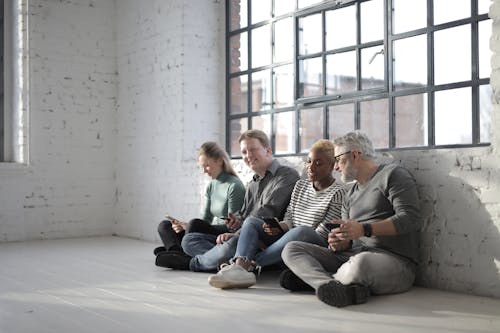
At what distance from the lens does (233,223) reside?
4457mm

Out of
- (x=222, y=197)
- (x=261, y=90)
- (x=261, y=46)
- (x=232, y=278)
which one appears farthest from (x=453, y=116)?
(x=261, y=46)

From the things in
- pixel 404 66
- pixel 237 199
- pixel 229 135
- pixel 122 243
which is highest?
pixel 404 66

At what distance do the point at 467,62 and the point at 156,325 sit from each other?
8.31 feet

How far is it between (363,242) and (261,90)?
7.68ft

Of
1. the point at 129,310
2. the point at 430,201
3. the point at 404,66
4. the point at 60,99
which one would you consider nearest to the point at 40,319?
the point at 129,310

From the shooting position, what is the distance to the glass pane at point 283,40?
551cm

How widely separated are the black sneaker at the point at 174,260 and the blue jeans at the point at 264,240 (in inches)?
28.5

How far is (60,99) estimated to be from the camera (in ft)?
23.2

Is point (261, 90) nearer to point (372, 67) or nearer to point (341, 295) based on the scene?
point (372, 67)

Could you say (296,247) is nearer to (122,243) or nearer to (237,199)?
(237,199)

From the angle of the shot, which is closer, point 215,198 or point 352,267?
point 352,267

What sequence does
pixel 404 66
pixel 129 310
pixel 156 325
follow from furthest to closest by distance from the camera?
pixel 404 66
pixel 129 310
pixel 156 325

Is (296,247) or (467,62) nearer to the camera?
(296,247)

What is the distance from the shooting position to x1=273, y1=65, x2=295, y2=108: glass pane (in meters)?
5.53
